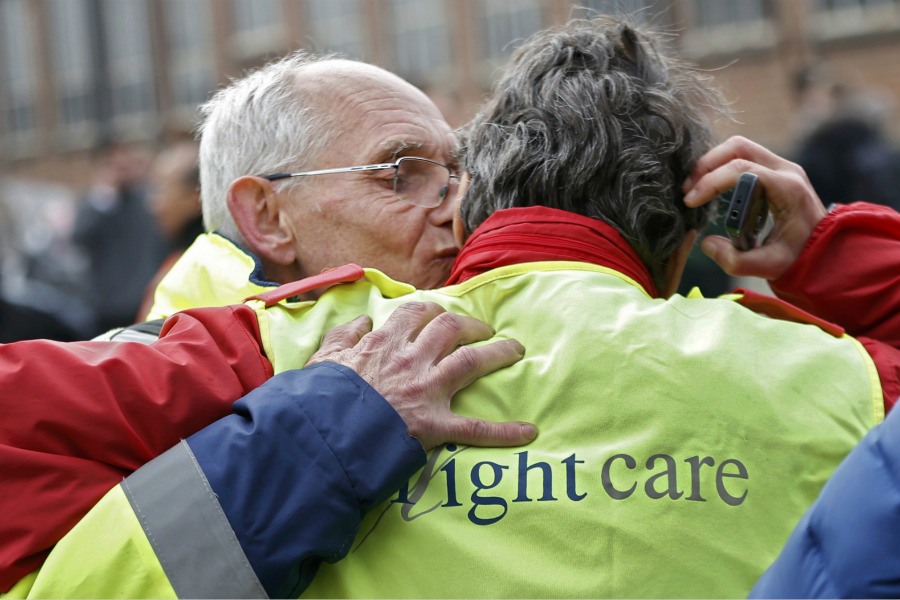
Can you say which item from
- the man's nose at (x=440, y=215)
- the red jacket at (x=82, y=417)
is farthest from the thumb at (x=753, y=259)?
the red jacket at (x=82, y=417)

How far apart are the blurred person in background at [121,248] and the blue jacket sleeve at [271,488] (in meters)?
5.95

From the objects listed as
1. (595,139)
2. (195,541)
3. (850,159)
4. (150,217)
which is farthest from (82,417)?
(150,217)

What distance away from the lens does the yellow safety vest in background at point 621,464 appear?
5.37ft

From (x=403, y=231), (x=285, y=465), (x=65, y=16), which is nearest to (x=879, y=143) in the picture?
(x=403, y=231)

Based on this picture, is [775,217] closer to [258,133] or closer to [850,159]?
[258,133]

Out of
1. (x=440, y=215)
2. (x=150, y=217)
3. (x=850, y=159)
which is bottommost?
(x=150, y=217)

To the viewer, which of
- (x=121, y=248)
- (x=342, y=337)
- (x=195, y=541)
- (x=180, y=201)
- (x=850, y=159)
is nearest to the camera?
(x=195, y=541)

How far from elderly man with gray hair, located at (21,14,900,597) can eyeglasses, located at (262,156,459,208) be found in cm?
63

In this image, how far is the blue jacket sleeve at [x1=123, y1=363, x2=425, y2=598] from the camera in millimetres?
1574

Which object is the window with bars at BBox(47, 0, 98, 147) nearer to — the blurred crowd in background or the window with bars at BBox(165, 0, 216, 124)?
the window with bars at BBox(165, 0, 216, 124)

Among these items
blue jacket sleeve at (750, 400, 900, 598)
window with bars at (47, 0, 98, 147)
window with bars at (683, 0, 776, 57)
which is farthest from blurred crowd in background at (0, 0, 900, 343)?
window with bars at (47, 0, 98, 147)

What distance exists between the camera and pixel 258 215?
2.63 metres

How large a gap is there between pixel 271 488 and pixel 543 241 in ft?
2.24

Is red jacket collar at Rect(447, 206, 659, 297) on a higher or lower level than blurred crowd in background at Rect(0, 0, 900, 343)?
higher
